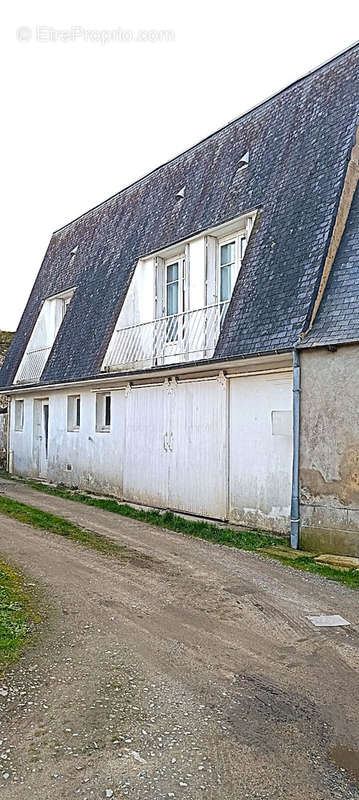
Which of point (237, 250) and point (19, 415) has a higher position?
point (237, 250)

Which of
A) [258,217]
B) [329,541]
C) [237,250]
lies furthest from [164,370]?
[329,541]

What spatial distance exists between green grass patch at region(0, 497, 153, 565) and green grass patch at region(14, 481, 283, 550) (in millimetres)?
1449

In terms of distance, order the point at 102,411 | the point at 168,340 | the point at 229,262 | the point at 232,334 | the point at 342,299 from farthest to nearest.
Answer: the point at 102,411 → the point at 168,340 → the point at 229,262 → the point at 232,334 → the point at 342,299

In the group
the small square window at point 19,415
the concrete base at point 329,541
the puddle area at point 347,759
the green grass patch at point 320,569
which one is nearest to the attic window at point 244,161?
the concrete base at point 329,541

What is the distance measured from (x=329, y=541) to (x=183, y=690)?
4.93m

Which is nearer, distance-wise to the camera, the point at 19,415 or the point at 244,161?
the point at 244,161

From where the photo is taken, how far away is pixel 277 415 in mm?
10078

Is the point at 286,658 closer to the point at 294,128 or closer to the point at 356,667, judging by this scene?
the point at 356,667

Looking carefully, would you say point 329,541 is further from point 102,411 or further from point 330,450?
point 102,411

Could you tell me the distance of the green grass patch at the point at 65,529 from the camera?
904 centimetres

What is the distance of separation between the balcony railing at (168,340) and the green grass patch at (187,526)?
3073mm

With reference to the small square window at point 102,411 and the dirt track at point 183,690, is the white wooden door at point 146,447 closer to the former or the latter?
the small square window at point 102,411

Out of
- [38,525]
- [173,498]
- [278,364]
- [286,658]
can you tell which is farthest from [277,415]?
[286,658]

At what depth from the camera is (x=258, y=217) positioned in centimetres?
1205
